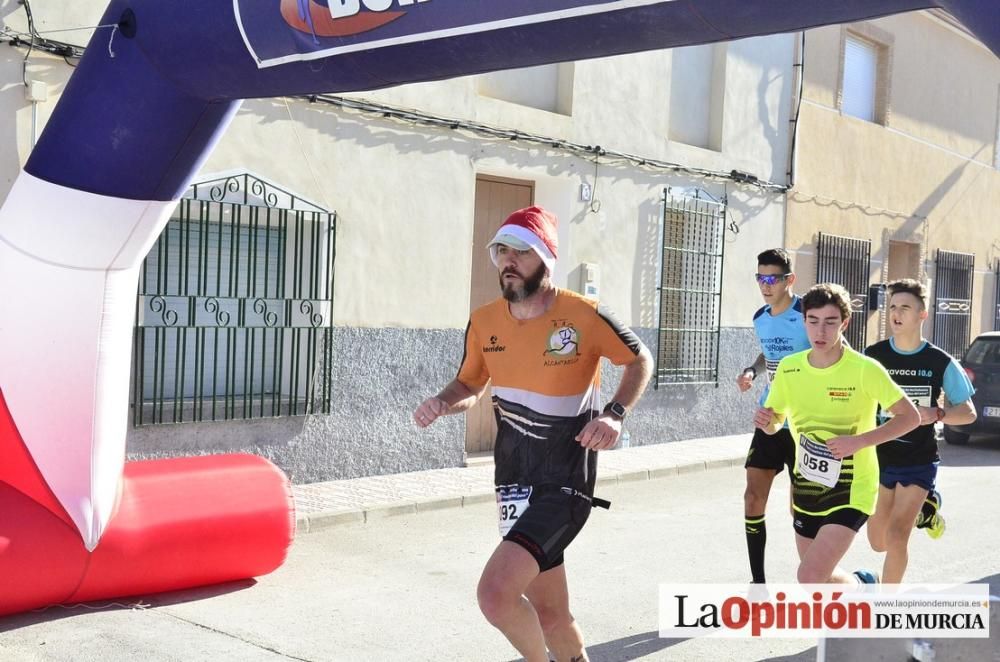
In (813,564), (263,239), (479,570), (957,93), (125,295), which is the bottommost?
(479,570)

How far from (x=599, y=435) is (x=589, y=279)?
827cm

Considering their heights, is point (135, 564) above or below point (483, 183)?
below

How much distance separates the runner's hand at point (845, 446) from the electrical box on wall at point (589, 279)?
7.33 meters

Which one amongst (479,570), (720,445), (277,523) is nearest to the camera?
(277,523)

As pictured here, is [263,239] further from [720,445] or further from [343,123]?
[720,445]

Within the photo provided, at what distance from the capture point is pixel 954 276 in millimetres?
19750

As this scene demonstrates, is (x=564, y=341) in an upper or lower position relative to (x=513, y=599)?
upper

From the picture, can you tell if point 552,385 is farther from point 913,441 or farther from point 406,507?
point 406,507

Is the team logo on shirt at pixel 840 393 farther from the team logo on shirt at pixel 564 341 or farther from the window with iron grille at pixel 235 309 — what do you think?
the window with iron grille at pixel 235 309

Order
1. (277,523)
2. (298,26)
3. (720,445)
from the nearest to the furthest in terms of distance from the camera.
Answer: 1. (298,26)
2. (277,523)
3. (720,445)

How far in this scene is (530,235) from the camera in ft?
14.8

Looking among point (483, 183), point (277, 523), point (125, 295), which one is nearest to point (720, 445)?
point (483, 183)

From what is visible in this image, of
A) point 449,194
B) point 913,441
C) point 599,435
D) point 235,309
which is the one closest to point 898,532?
point 913,441

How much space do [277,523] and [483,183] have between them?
594 cm
